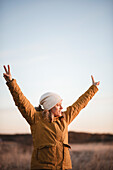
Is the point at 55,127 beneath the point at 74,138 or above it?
above

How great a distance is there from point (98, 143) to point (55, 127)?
210 inches

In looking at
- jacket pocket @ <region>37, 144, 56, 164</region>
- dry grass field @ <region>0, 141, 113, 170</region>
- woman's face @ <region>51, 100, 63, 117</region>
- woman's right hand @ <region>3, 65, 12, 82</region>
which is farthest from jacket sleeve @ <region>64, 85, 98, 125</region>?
dry grass field @ <region>0, 141, 113, 170</region>

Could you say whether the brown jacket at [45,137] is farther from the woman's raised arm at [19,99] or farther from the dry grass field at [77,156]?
the dry grass field at [77,156]

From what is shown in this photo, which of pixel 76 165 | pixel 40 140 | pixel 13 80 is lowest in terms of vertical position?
pixel 76 165

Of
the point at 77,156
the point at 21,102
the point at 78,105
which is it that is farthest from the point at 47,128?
the point at 77,156

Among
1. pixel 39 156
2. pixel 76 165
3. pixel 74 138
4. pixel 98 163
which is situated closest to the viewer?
pixel 39 156

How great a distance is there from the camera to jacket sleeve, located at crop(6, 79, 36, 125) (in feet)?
10.6

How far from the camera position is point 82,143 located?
A: 8.71 meters

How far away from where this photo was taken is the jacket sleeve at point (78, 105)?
3.46 metres

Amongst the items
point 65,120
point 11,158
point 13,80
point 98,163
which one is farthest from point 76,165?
point 13,80

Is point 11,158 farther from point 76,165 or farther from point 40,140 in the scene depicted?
point 40,140

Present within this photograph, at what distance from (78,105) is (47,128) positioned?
1.80 ft

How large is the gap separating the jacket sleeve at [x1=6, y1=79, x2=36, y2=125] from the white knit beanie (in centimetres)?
18

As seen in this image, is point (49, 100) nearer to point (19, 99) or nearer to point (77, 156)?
point (19, 99)
